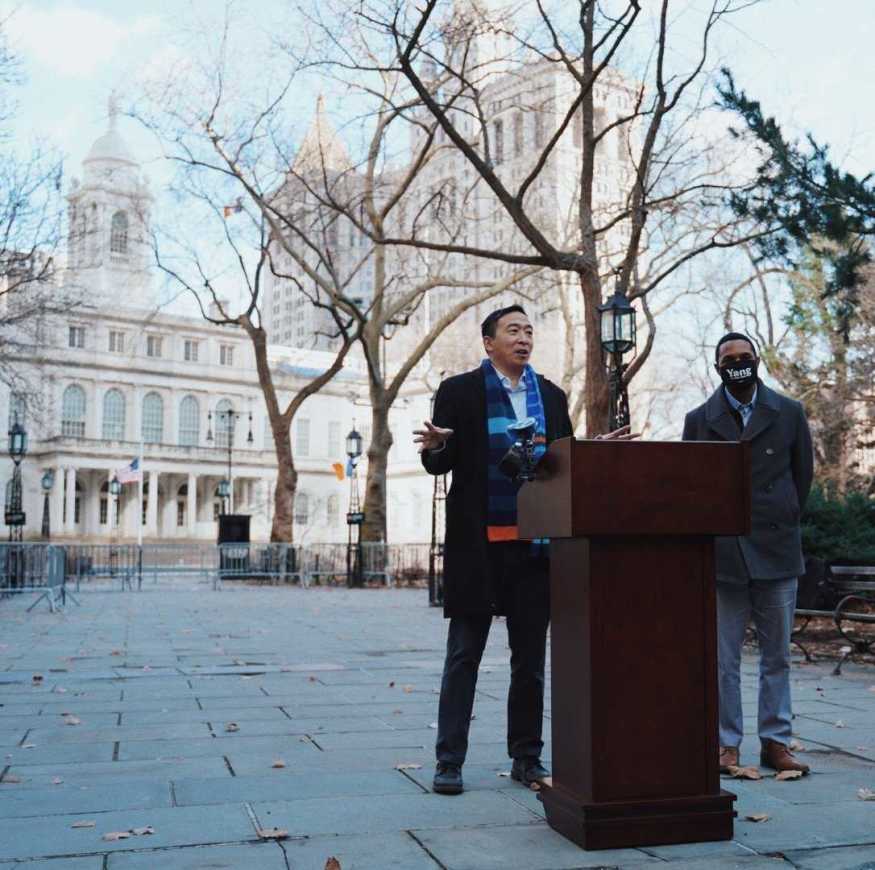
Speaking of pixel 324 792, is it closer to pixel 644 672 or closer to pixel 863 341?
pixel 644 672

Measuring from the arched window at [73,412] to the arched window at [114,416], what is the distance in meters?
1.65

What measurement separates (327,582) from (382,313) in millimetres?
7391

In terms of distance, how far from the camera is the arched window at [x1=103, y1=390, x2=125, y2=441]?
260 feet

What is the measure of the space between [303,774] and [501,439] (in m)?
1.61

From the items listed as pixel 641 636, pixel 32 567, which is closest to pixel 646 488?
pixel 641 636

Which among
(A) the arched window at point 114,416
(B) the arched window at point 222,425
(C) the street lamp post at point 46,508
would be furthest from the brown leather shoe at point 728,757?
(B) the arched window at point 222,425

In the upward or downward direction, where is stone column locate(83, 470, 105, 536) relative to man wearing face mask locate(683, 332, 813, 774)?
upward

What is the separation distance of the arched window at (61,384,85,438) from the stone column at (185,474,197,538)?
8147 mm

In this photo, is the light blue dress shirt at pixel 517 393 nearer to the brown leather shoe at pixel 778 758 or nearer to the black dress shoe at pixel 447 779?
the black dress shoe at pixel 447 779

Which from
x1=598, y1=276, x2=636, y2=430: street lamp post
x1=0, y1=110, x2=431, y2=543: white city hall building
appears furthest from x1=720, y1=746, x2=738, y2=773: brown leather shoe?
x1=0, y1=110, x2=431, y2=543: white city hall building

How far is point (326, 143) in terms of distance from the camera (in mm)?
26547

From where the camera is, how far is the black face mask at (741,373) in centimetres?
494

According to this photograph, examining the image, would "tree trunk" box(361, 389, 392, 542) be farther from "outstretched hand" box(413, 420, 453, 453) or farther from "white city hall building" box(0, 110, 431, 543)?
"white city hall building" box(0, 110, 431, 543)

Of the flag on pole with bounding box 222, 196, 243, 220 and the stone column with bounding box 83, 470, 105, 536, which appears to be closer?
the flag on pole with bounding box 222, 196, 243, 220
